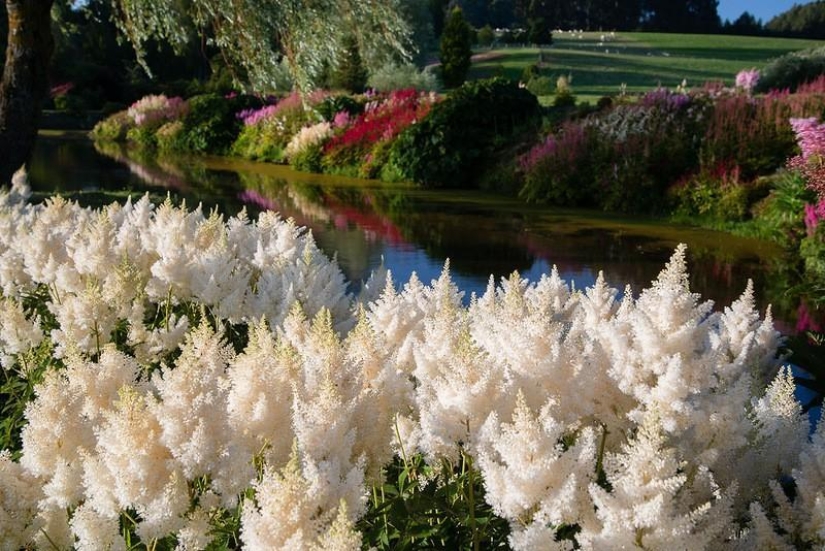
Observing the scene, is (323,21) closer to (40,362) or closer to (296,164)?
(40,362)

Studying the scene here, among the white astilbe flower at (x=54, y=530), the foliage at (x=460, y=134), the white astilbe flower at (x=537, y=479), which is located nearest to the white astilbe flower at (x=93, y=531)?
the white astilbe flower at (x=54, y=530)

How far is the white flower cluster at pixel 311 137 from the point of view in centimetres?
2670

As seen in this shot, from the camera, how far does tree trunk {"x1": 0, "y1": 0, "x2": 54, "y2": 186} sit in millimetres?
10180

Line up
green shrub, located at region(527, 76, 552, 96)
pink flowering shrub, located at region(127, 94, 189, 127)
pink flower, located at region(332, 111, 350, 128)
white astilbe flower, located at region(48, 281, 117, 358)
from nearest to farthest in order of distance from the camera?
white astilbe flower, located at region(48, 281, 117, 358), pink flower, located at region(332, 111, 350, 128), pink flowering shrub, located at region(127, 94, 189, 127), green shrub, located at region(527, 76, 552, 96)

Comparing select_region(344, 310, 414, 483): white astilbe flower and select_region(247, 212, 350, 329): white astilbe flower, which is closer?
select_region(344, 310, 414, 483): white astilbe flower

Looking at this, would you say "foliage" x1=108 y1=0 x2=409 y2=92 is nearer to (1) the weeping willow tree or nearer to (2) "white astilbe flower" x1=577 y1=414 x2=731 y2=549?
(1) the weeping willow tree

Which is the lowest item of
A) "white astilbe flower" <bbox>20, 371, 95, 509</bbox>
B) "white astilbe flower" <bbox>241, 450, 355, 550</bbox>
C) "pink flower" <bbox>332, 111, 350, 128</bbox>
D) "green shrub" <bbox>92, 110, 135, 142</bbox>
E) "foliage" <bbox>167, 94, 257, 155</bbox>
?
"green shrub" <bbox>92, 110, 135, 142</bbox>

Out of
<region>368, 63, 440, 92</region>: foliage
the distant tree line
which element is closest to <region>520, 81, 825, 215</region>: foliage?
<region>368, 63, 440, 92</region>: foliage

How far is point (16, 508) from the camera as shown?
2.47 meters

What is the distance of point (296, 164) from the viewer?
26.6 m

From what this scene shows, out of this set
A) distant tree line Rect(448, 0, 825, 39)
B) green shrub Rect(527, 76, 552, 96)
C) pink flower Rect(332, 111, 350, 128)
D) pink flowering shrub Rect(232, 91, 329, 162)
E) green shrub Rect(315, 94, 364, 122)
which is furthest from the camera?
distant tree line Rect(448, 0, 825, 39)

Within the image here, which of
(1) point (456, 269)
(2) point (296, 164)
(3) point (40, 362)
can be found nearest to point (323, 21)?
(1) point (456, 269)

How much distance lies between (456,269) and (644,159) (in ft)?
22.9

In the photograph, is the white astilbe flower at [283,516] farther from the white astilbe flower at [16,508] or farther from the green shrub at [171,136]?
the green shrub at [171,136]
